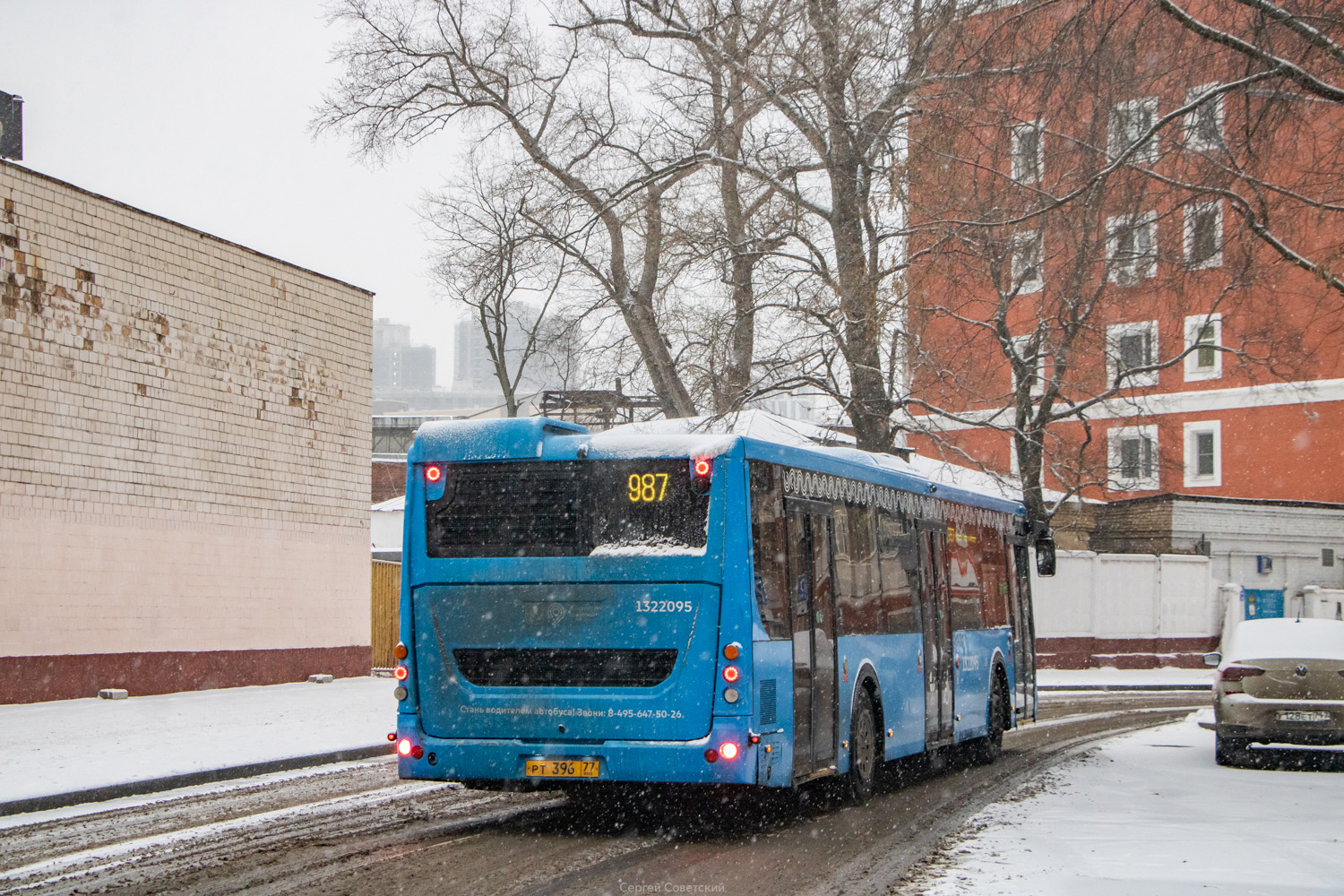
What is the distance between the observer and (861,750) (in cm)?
1186

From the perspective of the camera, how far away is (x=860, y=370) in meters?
24.4

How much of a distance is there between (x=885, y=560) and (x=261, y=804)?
5.60 metres

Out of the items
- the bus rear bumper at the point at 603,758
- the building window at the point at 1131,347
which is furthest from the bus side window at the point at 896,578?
the building window at the point at 1131,347

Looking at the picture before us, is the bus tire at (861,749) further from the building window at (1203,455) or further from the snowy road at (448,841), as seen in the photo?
the building window at (1203,455)

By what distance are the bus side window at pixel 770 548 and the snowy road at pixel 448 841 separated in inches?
60.8

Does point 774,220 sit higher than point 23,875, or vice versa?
point 774,220

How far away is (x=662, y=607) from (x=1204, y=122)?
298 inches

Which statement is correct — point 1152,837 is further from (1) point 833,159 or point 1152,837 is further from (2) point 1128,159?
(1) point 833,159

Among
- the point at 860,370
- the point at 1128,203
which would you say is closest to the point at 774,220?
the point at 860,370

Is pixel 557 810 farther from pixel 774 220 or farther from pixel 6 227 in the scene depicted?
pixel 774 220

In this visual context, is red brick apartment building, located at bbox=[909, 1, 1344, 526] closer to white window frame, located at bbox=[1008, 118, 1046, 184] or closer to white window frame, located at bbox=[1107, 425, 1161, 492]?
white window frame, located at bbox=[1008, 118, 1046, 184]

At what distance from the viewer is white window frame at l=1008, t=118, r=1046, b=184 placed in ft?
44.5

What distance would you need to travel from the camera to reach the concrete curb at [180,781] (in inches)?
429

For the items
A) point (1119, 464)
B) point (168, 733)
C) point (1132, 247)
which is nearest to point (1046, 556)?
point (1132, 247)
